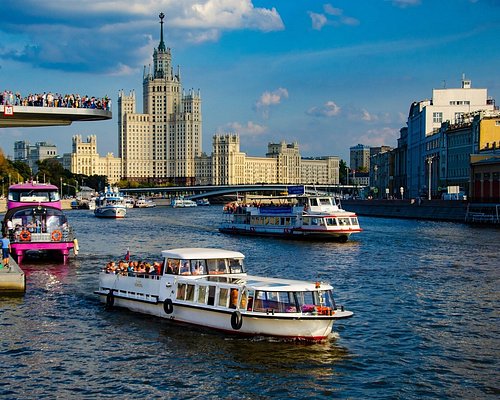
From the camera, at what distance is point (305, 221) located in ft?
227

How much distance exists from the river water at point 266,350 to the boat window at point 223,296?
1057 mm

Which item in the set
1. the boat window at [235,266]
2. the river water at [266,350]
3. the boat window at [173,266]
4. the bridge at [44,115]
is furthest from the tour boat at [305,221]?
the boat window at [173,266]

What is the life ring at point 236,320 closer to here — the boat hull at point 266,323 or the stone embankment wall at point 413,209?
the boat hull at point 266,323

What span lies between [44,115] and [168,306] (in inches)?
1098

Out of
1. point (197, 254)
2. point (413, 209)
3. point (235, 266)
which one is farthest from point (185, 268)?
point (413, 209)

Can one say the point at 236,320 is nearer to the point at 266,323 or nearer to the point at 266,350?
the point at 266,323

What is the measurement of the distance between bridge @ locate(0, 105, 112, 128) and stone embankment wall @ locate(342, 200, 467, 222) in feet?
181

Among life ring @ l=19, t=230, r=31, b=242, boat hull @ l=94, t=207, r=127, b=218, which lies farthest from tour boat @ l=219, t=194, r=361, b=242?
boat hull @ l=94, t=207, r=127, b=218

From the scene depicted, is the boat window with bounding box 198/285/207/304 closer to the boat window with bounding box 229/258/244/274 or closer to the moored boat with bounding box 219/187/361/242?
the boat window with bounding box 229/258/244/274

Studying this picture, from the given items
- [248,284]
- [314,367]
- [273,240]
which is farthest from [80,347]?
[273,240]

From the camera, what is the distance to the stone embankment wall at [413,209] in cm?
9856

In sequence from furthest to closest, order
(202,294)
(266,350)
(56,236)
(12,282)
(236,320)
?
1. (56,236)
2. (12,282)
3. (202,294)
4. (236,320)
5. (266,350)

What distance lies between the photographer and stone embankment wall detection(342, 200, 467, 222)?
98562mm

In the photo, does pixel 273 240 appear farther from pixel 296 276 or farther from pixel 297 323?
pixel 297 323
